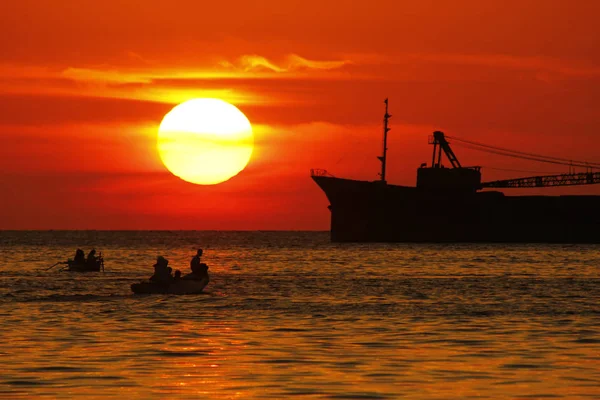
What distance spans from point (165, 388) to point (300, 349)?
6.29 metres

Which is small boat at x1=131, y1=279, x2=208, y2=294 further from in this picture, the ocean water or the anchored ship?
the anchored ship

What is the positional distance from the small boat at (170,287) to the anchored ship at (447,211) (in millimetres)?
111170

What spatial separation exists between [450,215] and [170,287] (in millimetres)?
121456

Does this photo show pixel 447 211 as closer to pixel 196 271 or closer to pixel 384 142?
pixel 384 142

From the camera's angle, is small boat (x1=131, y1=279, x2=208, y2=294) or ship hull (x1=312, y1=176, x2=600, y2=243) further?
ship hull (x1=312, y1=176, x2=600, y2=243)

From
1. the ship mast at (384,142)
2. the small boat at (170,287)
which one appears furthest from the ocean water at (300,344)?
the ship mast at (384,142)

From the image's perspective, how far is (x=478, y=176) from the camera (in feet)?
529

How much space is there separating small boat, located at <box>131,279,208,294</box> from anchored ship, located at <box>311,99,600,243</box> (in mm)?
111170

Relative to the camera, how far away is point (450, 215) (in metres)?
162

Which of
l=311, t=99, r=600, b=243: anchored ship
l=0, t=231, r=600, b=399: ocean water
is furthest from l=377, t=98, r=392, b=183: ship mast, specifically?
l=0, t=231, r=600, b=399: ocean water

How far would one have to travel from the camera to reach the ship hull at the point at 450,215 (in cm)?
15688

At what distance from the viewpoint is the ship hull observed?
15688 centimetres

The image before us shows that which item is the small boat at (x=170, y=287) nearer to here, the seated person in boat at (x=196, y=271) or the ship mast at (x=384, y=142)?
the seated person in boat at (x=196, y=271)

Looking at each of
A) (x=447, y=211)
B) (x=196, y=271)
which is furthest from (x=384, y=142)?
(x=196, y=271)
